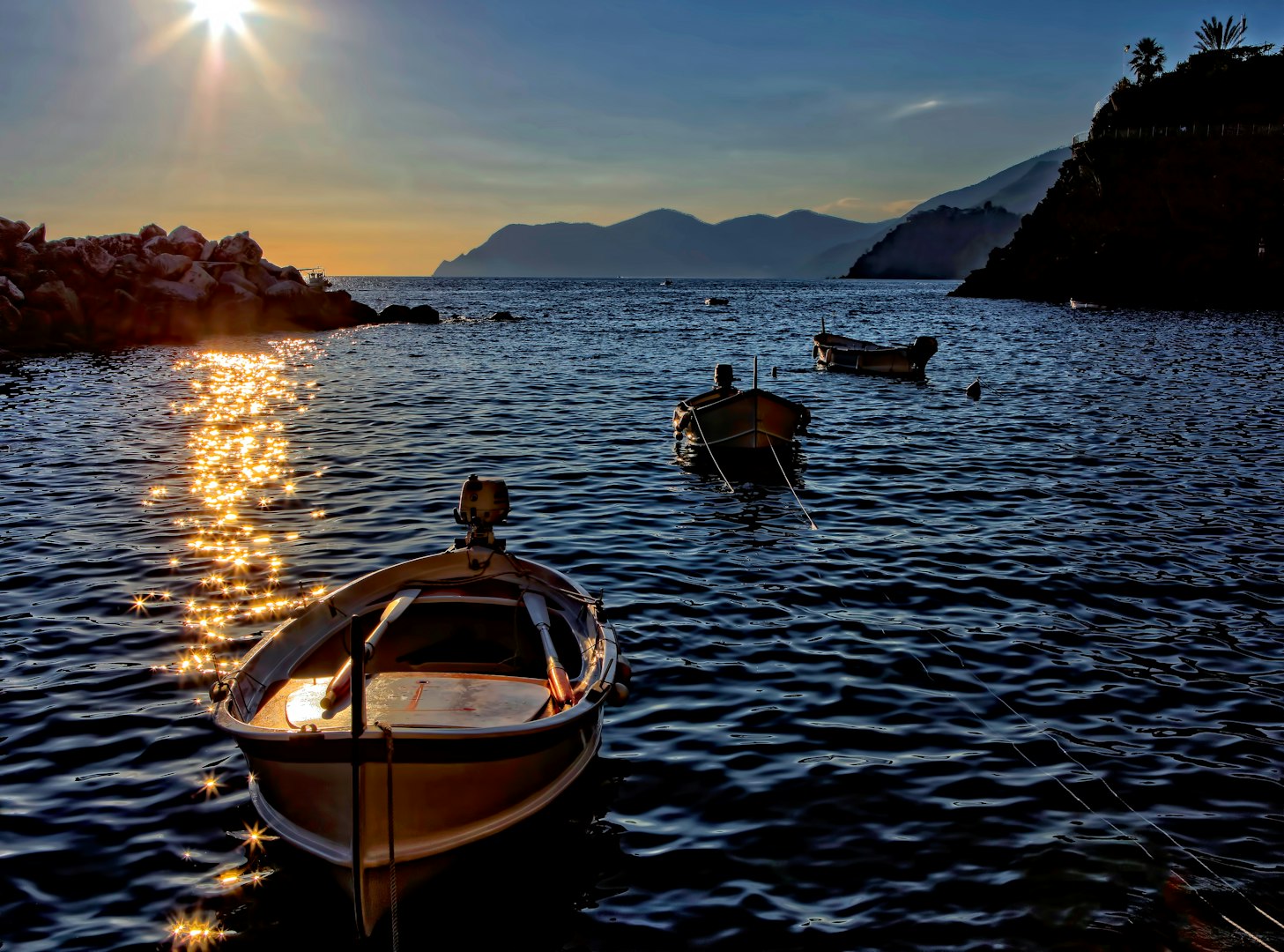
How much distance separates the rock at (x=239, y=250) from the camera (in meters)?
74.1

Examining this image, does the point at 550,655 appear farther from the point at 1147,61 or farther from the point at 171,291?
the point at 1147,61

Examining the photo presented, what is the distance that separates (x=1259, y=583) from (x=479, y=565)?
11728 millimetres

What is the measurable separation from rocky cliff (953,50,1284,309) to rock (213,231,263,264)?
85.1 metres

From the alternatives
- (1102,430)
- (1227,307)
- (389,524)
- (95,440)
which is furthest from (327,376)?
(1227,307)

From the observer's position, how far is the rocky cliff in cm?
9569

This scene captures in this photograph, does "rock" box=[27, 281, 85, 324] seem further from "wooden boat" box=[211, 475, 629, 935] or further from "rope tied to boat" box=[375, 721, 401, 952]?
"rope tied to boat" box=[375, 721, 401, 952]

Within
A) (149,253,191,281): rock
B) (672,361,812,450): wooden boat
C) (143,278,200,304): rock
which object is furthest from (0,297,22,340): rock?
(672,361,812,450): wooden boat

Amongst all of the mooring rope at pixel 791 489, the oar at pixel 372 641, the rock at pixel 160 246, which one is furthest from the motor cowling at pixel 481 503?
the rock at pixel 160 246

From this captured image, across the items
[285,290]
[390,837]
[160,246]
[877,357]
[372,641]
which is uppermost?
[160,246]

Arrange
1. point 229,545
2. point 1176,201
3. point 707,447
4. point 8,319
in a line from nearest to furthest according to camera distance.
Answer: point 229,545
point 707,447
point 8,319
point 1176,201

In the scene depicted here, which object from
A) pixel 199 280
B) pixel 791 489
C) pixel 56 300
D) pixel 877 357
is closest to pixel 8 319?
pixel 56 300

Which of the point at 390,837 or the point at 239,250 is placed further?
the point at 239,250

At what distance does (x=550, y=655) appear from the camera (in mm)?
8742

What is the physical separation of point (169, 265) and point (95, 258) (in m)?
4.69
